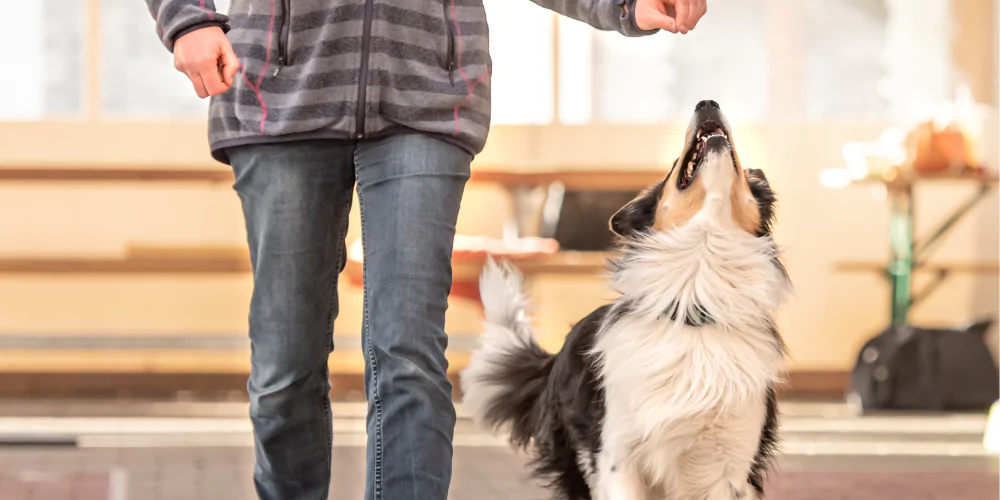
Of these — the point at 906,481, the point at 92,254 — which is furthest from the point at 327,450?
the point at 92,254

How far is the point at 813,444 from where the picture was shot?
4160 mm

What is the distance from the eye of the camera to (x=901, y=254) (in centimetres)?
535

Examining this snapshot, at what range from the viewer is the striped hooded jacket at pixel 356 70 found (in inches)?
68.5

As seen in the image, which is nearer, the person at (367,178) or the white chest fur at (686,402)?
the person at (367,178)

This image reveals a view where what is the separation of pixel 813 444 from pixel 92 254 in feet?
12.1

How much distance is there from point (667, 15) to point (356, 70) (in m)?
0.49

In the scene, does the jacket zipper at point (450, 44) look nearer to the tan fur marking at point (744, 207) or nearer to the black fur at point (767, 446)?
the tan fur marking at point (744, 207)

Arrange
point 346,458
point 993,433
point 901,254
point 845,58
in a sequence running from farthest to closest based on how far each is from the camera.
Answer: point 845,58, point 901,254, point 993,433, point 346,458

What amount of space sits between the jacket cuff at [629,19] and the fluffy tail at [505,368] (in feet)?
2.30

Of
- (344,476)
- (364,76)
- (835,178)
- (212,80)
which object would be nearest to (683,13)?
(364,76)

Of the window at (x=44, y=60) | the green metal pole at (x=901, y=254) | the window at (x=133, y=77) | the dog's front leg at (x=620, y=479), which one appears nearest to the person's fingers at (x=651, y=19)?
the dog's front leg at (x=620, y=479)

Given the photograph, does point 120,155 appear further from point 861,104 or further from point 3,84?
point 861,104

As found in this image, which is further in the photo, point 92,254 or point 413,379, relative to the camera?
point 92,254

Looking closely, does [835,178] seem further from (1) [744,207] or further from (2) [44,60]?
(2) [44,60]
